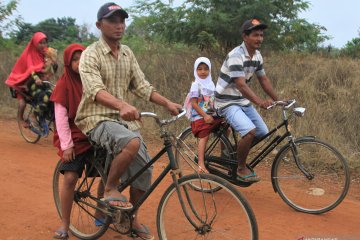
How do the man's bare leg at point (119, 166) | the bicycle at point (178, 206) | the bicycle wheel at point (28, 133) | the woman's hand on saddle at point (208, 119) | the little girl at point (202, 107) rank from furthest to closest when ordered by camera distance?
the bicycle wheel at point (28, 133), the little girl at point (202, 107), the woman's hand on saddle at point (208, 119), the man's bare leg at point (119, 166), the bicycle at point (178, 206)

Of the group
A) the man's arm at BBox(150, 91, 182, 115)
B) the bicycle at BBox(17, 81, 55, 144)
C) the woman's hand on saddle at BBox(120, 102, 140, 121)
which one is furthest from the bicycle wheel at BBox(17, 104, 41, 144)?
the woman's hand on saddle at BBox(120, 102, 140, 121)

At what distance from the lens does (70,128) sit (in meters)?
3.86

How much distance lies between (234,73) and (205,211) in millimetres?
2042

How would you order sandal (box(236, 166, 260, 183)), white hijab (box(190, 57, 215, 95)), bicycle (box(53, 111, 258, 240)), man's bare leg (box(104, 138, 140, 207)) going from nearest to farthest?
bicycle (box(53, 111, 258, 240))
man's bare leg (box(104, 138, 140, 207))
sandal (box(236, 166, 260, 183))
white hijab (box(190, 57, 215, 95))

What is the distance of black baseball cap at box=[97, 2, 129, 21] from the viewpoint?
346 cm

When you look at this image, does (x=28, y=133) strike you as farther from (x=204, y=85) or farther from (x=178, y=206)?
(x=178, y=206)

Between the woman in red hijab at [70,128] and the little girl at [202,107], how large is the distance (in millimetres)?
1814

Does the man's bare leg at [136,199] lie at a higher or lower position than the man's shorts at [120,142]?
lower

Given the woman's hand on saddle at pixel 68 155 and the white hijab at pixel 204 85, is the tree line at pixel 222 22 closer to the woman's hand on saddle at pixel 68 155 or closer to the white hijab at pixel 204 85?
the white hijab at pixel 204 85

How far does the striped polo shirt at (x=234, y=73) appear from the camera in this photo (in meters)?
5.02

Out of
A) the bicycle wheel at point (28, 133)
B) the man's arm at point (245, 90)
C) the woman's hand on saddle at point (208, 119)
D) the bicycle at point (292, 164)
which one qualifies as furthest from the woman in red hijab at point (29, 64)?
the man's arm at point (245, 90)

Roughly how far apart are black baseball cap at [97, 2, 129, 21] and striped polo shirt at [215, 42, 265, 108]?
1848 mm

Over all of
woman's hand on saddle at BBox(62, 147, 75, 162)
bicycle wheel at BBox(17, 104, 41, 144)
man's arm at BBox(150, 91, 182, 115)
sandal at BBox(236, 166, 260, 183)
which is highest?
man's arm at BBox(150, 91, 182, 115)

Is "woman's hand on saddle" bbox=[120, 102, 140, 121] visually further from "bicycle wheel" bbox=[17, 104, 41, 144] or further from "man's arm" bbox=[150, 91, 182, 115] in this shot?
"bicycle wheel" bbox=[17, 104, 41, 144]
